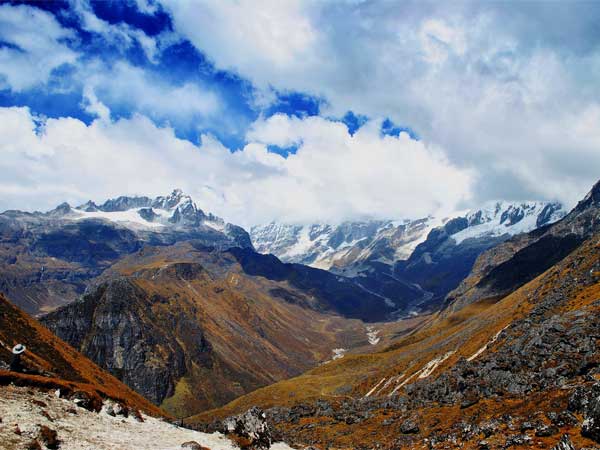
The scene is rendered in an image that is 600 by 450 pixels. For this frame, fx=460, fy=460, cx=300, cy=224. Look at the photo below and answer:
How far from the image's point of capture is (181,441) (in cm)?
4266

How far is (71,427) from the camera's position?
35.6m

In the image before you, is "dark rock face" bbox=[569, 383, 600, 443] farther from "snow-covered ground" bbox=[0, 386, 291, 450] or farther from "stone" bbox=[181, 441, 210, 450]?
"stone" bbox=[181, 441, 210, 450]

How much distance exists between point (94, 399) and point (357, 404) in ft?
307

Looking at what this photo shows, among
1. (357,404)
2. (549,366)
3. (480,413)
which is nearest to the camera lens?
(480,413)

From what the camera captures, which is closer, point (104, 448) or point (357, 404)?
point (104, 448)

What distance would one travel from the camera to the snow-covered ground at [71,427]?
104 feet

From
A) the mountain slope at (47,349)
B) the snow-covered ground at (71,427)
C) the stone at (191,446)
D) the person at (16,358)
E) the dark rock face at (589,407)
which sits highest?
the dark rock face at (589,407)

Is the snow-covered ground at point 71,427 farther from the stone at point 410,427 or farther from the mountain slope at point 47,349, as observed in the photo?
the mountain slope at point 47,349

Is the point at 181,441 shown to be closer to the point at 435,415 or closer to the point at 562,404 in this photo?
the point at 562,404

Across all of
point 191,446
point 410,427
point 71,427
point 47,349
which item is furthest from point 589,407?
point 47,349

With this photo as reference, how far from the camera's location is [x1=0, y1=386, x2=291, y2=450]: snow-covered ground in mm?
31734

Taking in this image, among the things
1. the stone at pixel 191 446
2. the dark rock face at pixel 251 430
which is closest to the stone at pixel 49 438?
the stone at pixel 191 446

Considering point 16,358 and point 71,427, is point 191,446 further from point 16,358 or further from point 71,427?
point 16,358

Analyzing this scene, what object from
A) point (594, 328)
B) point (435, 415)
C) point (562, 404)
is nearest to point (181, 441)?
point (562, 404)
